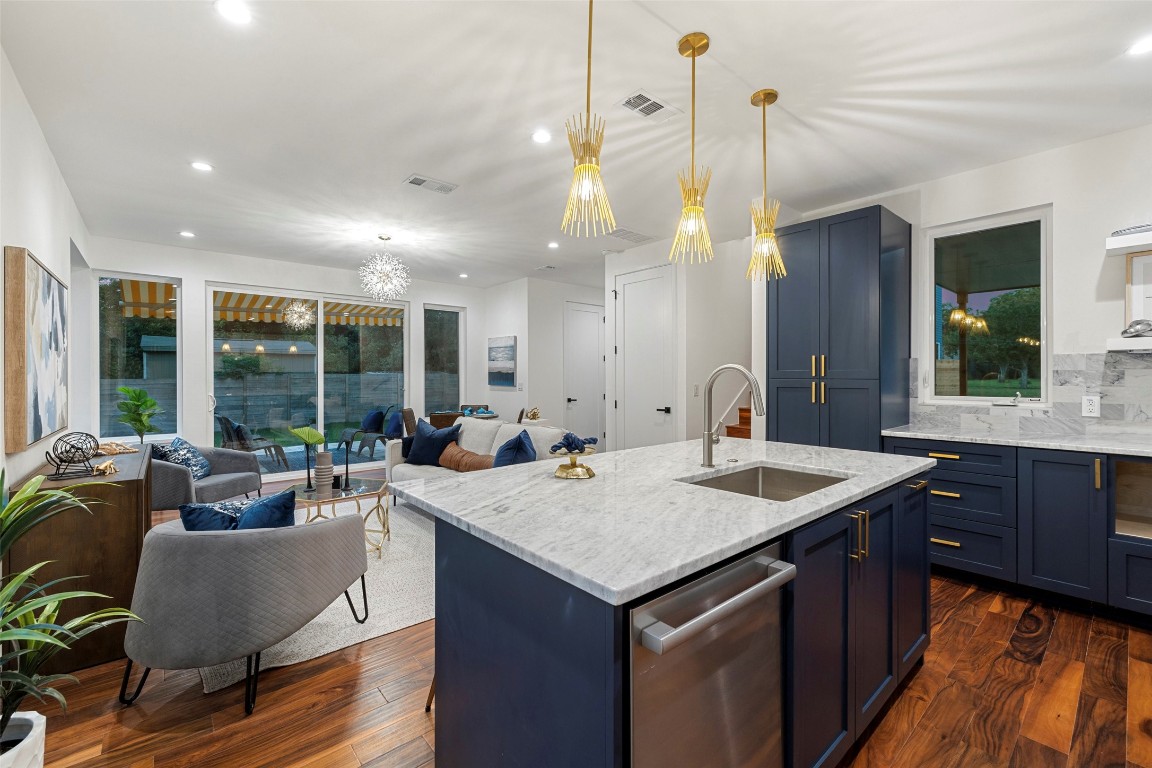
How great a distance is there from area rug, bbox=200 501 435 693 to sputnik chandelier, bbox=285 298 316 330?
3.68 m

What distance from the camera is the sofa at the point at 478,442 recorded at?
4.07 meters

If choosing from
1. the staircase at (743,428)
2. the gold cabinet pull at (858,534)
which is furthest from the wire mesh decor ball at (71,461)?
the staircase at (743,428)

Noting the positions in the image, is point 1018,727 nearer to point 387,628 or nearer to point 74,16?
point 387,628

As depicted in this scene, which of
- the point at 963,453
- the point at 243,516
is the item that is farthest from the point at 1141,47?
the point at 243,516

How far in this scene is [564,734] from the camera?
104 cm

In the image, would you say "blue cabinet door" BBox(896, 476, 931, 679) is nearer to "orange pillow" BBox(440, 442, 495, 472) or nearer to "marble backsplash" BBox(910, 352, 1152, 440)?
"marble backsplash" BBox(910, 352, 1152, 440)

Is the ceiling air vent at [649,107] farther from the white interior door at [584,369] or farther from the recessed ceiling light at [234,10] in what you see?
the white interior door at [584,369]

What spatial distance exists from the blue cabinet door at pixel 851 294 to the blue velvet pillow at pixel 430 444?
3279 millimetres

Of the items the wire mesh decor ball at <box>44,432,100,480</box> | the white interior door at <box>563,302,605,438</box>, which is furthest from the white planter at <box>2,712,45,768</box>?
the white interior door at <box>563,302,605,438</box>

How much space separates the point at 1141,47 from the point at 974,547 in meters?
2.64

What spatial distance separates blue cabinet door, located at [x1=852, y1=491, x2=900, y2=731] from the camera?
5.39ft

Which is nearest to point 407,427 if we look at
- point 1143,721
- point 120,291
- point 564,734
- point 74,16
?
point 120,291

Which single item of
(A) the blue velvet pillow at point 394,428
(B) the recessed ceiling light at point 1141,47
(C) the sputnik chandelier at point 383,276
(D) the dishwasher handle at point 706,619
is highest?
(B) the recessed ceiling light at point 1141,47

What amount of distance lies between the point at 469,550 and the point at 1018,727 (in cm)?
215
